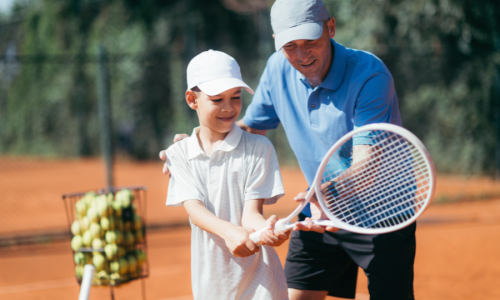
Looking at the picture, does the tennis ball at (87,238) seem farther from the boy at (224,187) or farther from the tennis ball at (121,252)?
the boy at (224,187)

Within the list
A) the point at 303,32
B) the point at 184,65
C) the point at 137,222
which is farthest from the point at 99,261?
the point at 184,65

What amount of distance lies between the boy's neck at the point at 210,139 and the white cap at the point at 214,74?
193 mm

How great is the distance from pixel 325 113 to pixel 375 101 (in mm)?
230

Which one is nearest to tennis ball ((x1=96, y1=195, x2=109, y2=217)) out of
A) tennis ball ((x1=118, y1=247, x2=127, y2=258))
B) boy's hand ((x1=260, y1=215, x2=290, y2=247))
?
tennis ball ((x1=118, y1=247, x2=127, y2=258))

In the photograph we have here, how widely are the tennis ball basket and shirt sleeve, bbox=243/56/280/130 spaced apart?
0.80 metres

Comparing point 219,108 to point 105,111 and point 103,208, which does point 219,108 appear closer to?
point 103,208

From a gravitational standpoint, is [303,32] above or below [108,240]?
above

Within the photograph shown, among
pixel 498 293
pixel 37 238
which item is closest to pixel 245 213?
pixel 498 293

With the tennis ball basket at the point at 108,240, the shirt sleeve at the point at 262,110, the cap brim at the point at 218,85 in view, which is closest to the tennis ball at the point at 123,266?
the tennis ball basket at the point at 108,240

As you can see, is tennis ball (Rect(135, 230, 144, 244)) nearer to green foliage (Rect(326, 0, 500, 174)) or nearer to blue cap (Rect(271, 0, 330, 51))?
blue cap (Rect(271, 0, 330, 51))

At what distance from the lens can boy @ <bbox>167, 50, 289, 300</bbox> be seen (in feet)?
6.35

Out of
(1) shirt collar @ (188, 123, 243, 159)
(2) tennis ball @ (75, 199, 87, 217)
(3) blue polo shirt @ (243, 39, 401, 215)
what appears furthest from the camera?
(2) tennis ball @ (75, 199, 87, 217)

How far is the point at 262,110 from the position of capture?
2.60 metres

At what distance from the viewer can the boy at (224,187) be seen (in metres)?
1.94
